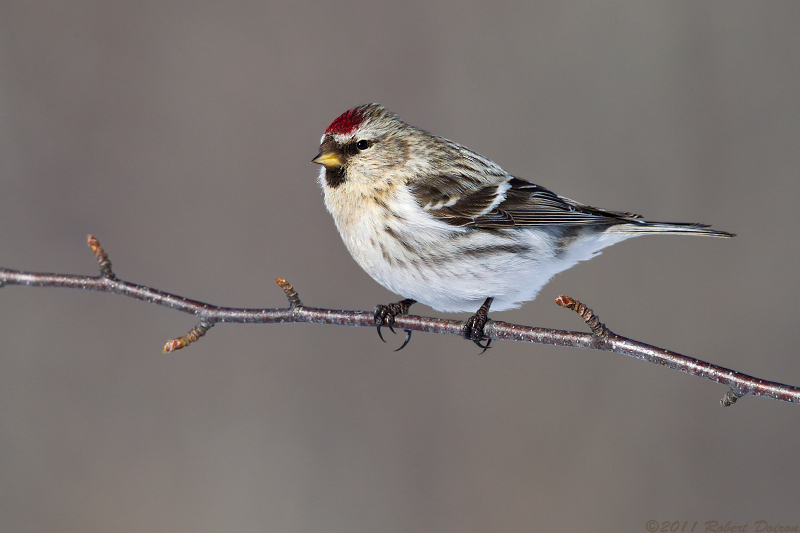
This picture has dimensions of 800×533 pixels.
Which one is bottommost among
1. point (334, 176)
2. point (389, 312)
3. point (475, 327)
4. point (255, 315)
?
point (475, 327)

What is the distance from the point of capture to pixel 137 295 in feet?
7.58

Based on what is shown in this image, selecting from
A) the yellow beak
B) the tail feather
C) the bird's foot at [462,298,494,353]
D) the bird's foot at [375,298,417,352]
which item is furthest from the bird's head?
the tail feather

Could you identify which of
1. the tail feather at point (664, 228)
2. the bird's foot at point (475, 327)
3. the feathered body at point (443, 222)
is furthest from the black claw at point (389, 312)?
the tail feather at point (664, 228)

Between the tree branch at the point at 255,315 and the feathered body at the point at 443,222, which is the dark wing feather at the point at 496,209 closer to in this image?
the feathered body at the point at 443,222

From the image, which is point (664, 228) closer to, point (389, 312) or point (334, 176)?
point (389, 312)

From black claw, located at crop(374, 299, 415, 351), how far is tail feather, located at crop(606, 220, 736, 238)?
3.07 ft

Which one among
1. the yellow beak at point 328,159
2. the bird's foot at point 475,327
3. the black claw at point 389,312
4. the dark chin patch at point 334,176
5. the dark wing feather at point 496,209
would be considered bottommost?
the bird's foot at point 475,327

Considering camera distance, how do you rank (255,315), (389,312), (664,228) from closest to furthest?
1. (255,315)
2. (664,228)
3. (389,312)

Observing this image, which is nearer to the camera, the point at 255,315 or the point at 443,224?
the point at 255,315

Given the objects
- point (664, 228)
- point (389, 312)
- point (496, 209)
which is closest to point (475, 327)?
point (389, 312)

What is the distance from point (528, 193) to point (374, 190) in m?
0.73

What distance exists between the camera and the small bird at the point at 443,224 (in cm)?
238

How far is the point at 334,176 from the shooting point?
2533 millimetres

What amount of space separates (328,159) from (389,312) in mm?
667
